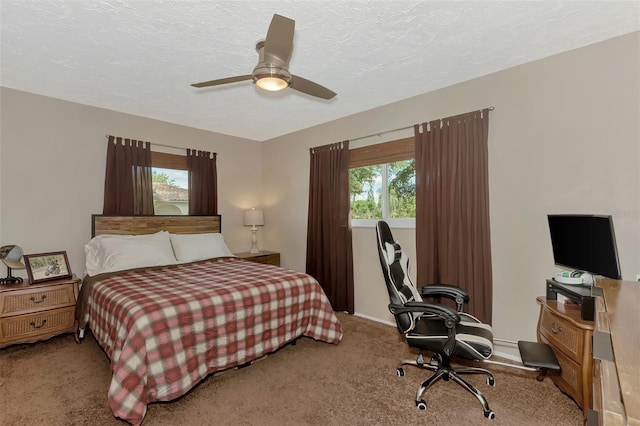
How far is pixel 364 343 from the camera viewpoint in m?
2.97

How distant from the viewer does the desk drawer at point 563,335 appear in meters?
1.84

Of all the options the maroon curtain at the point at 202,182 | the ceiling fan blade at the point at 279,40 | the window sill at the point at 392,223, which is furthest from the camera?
the maroon curtain at the point at 202,182

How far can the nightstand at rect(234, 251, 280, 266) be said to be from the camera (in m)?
4.38

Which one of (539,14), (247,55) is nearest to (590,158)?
(539,14)

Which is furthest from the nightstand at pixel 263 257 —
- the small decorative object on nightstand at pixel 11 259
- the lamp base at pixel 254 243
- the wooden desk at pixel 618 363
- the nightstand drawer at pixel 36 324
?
the wooden desk at pixel 618 363

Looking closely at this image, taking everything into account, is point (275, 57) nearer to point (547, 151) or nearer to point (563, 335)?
point (547, 151)

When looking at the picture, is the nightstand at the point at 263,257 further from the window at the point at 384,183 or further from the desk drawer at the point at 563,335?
the desk drawer at the point at 563,335

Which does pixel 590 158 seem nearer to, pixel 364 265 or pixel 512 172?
pixel 512 172

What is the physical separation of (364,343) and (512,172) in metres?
2.02

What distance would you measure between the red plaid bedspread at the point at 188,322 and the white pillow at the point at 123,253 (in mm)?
129

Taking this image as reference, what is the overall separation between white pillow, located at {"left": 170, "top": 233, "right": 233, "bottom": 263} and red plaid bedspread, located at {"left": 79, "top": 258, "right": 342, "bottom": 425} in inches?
16.4

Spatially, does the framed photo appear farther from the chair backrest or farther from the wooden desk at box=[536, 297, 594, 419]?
the wooden desk at box=[536, 297, 594, 419]

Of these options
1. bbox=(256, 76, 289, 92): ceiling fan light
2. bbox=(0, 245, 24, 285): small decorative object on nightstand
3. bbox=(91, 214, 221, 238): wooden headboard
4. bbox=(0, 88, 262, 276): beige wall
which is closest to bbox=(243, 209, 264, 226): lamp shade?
bbox=(91, 214, 221, 238): wooden headboard

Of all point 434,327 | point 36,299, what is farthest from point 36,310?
point 434,327
